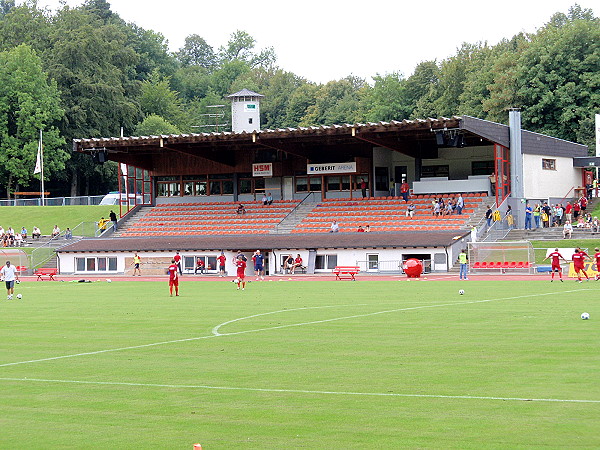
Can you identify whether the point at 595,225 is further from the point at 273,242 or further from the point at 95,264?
the point at 95,264

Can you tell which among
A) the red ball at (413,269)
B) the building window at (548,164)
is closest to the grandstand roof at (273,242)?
the red ball at (413,269)

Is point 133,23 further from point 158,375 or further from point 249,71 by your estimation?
point 158,375

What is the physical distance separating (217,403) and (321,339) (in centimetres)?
815

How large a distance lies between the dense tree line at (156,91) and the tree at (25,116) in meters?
0.13

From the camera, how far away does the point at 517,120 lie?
65.4m

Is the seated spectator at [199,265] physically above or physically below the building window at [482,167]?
below

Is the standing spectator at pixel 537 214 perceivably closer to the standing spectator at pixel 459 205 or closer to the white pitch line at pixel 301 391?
the standing spectator at pixel 459 205

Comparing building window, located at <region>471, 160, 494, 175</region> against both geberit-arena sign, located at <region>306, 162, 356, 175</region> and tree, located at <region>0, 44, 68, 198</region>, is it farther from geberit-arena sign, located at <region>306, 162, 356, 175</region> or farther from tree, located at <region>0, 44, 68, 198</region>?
tree, located at <region>0, 44, 68, 198</region>

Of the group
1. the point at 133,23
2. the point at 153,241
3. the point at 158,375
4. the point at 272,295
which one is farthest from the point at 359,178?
the point at 133,23

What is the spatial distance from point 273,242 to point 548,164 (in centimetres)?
2181

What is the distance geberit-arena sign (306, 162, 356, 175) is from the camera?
71562mm

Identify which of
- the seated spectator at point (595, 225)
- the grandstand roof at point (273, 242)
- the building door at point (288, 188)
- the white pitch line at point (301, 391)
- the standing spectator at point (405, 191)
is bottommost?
the white pitch line at point (301, 391)

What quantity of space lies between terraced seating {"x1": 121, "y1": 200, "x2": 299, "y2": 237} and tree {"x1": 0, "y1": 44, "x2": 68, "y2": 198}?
91.3ft

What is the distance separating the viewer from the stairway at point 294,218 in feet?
223
